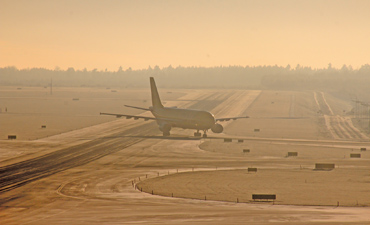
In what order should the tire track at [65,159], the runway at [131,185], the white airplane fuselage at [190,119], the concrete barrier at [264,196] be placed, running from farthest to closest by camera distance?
the white airplane fuselage at [190,119] → the tire track at [65,159] → the concrete barrier at [264,196] → the runway at [131,185]

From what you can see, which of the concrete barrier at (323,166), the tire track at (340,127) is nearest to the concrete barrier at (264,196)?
the concrete barrier at (323,166)

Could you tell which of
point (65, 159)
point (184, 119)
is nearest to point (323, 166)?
point (65, 159)

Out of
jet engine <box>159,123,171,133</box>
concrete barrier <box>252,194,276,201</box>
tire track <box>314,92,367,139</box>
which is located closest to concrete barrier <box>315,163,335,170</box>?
concrete barrier <box>252,194,276,201</box>

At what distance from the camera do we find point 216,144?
297 feet

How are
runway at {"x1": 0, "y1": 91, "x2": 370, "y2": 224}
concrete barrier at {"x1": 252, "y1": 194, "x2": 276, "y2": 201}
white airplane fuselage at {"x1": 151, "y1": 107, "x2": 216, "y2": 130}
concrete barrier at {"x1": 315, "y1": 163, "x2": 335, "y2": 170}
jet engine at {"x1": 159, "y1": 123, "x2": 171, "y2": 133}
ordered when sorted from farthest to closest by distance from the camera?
jet engine at {"x1": 159, "y1": 123, "x2": 171, "y2": 133} → white airplane fuselage at {"x1": 151, "y1": 107, "x2": 216, "y2": 130} → concrete barrier at {"x1": 315, "y1": 163, "x2": 335, "y2": 170} → concrete barrier at {"x1": 252, "y1": 194, "x2": 276, "y2": 201} → runway at {"x1": 0, "y1": 91, "x2": 370, "y2": 224}

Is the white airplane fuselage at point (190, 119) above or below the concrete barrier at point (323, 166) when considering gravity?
above

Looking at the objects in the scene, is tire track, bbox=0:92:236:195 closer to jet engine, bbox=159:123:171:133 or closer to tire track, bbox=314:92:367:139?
jet engine, bbox=159:123:171:133

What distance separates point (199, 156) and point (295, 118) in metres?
72.2

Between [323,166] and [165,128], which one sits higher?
[165,128]

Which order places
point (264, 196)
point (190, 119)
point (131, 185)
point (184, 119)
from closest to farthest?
point (264, 196) → point (131, 185) → point (190, 119) → point (184, 119)

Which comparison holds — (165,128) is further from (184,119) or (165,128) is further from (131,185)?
(131,185)

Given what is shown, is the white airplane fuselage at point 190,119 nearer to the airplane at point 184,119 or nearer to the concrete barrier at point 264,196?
the airplane at point 184,119

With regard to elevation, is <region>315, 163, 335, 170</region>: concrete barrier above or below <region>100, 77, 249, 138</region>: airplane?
below

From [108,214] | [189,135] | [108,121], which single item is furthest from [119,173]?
[108,121]
